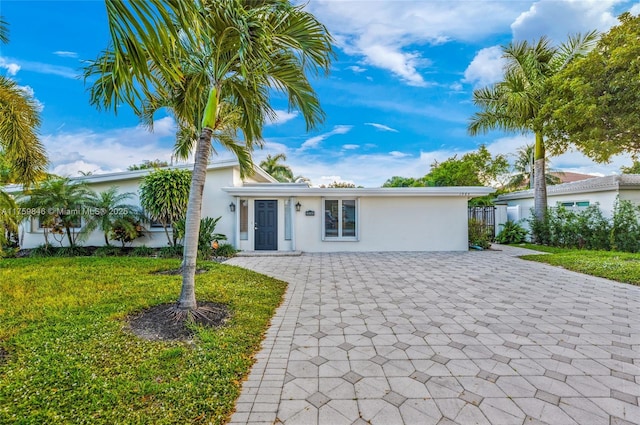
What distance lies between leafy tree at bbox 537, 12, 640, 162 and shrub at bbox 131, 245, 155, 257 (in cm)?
1517

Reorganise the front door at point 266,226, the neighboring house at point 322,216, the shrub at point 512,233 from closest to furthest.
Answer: the neighboring house at point 322,216 < the front door at point 266,226 < the shrub at point 512,233

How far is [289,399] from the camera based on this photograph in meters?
2.42

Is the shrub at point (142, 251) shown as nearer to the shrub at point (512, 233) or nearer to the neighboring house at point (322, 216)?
the neighboring house at point (322, 216)

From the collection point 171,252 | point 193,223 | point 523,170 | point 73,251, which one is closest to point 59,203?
point 73,251

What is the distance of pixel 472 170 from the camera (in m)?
19.3

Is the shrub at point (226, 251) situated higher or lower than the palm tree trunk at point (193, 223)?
lower

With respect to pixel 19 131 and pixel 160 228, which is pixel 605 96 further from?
pixel 160 228

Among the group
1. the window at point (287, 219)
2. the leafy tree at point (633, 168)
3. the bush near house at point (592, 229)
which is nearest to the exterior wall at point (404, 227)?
the window at point (287, 219)

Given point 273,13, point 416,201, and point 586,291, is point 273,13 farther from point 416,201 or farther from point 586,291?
point 416,201

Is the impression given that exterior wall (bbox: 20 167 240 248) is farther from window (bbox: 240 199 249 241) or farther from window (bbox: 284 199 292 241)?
window (bbox: 284 199 292 241)

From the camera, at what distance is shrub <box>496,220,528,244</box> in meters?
13.8

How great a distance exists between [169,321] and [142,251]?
324 inches

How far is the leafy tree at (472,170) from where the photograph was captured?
18938 mm

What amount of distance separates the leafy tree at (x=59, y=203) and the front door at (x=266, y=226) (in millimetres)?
5870
